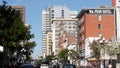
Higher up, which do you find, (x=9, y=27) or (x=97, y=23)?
(x=9, y=27)

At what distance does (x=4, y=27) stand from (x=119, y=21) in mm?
42273

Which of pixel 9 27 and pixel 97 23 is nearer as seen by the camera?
pixel 9 27

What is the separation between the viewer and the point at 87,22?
4633 inches

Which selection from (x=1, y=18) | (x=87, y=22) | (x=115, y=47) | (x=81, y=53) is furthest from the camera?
(x=81, y=53)

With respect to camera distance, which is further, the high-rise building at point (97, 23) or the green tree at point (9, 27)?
the high-rise building at point (97, 23)

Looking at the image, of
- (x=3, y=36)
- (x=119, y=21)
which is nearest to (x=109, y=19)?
(x=119, y=21)

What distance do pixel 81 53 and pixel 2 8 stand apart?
3213 inches

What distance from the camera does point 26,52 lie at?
8950 cm

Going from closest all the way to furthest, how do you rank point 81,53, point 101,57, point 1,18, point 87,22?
point 1,18, point 101,57, point 87,22, point 81,53

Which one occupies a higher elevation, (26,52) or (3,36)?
(3,36)

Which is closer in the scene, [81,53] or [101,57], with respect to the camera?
[101,57]

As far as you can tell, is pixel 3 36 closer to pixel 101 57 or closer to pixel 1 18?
pixel 1 18

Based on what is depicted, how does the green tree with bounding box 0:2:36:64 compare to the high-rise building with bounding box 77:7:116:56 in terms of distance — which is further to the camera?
the high-rise building with bounding box 77:7:116:56

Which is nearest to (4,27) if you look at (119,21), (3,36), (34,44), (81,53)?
(3,36)
